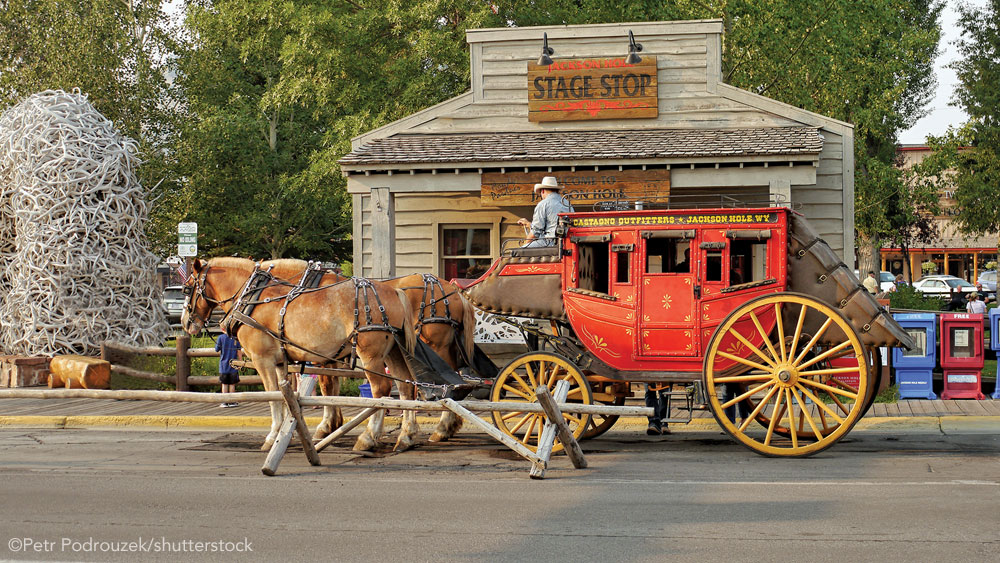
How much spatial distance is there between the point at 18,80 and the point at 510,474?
75.3 feet

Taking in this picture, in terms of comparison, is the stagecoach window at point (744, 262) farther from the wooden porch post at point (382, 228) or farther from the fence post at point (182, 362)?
the fence post at point (182, 362)

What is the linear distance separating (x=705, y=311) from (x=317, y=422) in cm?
540

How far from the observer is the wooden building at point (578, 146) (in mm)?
16031

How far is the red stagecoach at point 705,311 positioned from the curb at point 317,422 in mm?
1683

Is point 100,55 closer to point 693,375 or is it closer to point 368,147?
point 368,147

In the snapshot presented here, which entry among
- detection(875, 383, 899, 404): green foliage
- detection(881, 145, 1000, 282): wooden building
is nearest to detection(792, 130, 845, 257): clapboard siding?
detection(875, 383, 899, 404): green foliage

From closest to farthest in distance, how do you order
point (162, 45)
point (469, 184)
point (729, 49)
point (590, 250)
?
point (590, 250) → point (469, 184) → point (729, 49) → point (162, 45)

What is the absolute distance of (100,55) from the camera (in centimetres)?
2612

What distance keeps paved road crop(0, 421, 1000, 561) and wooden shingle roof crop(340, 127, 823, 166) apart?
21.0 ft

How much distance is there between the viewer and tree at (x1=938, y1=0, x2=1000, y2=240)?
3491cm

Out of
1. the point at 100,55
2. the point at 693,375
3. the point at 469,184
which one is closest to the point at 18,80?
the point at 100,55

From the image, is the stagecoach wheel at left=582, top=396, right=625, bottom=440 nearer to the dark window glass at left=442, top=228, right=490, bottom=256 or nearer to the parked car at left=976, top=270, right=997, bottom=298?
the dark window glass at left=442, top=228, right=490, bottom=256

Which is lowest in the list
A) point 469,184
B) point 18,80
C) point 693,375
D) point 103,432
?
point 103,432

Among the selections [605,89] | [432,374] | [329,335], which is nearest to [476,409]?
[432,374]
